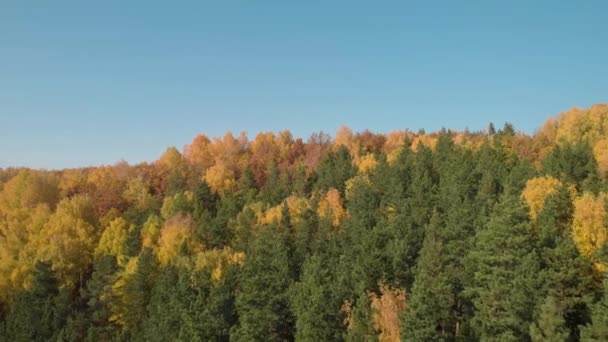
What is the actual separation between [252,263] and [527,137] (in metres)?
54.4

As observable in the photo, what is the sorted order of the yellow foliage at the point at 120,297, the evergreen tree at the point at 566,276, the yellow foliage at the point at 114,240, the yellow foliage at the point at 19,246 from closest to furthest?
the evergreen tree at the point at 566,276
the yellow foliage at the point at 120,297
the yellow foliage at the point at 19,246
the yellow foliage at the point at 114,240

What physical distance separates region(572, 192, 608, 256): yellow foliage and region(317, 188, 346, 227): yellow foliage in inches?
1131

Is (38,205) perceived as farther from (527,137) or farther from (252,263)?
(527,137)

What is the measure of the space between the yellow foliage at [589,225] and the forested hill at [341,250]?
11 cm

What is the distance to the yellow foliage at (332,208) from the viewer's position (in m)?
69.5

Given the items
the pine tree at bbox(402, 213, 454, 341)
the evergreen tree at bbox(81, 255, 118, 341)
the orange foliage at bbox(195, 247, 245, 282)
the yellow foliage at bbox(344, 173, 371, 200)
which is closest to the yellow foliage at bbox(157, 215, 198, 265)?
the orange foliage at bbox(195, 247, 245, 282)

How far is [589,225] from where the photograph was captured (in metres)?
45.2

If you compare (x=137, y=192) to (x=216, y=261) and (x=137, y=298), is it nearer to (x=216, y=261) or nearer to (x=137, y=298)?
(x=216, y=261)

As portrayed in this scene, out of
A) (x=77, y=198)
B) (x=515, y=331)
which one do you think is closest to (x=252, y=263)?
(x=515, y=331)

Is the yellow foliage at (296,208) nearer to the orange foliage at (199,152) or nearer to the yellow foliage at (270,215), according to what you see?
the yellow foliage at (270,215)

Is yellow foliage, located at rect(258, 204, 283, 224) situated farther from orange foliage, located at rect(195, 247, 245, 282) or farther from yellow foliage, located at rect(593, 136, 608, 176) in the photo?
yellow foliage, located at rect(593, 136, 608, 176)

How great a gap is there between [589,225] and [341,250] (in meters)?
23.2

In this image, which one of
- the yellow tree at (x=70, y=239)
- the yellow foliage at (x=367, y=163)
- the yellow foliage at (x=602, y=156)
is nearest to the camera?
the yellow foliage at (x=602, y=156)

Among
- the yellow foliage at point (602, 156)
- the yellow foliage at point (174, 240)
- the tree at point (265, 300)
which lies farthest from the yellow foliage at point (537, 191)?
the yellow foliage at point (174, 240)
